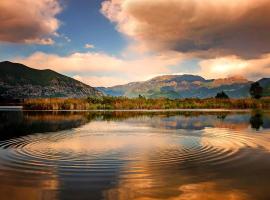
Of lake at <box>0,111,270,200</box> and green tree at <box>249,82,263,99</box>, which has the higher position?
green tree at <box>249,82,263,99</box>

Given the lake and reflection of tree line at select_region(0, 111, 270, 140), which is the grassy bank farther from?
the lake

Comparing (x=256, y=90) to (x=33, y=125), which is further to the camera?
(x=256, y=90)

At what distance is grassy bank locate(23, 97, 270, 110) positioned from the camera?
93.8 metres

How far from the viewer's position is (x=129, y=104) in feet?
326

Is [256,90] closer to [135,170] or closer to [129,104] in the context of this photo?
[129,104]

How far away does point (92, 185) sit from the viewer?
44.1 feet

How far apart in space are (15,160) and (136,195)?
9.76 meters

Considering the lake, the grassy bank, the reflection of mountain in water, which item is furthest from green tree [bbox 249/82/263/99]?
the lake

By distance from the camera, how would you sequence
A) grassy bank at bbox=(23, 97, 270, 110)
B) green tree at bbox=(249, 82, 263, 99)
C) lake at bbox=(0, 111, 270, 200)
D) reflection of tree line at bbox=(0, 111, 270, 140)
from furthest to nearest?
1. green tree at bbox=(249, 82, 263, 99)
2. grassy bank at bbox=(23, 97, 270, 110)
3. reflection of tree line at bbox=(0, 111, 270, 140)
4. lake at bbox=(0, 111, 270, 200)

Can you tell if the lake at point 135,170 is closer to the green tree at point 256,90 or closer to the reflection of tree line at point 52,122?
the reflection of tree line at point 52,122

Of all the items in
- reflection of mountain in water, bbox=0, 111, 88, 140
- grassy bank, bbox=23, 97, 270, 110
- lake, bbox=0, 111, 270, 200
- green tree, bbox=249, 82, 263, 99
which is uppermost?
green tree, bbox=249, 82, 263, 99

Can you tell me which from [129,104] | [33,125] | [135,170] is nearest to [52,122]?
[33,125]

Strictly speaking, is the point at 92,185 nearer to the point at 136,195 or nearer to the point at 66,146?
the point at 136,195

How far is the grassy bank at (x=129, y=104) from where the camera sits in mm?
93781
